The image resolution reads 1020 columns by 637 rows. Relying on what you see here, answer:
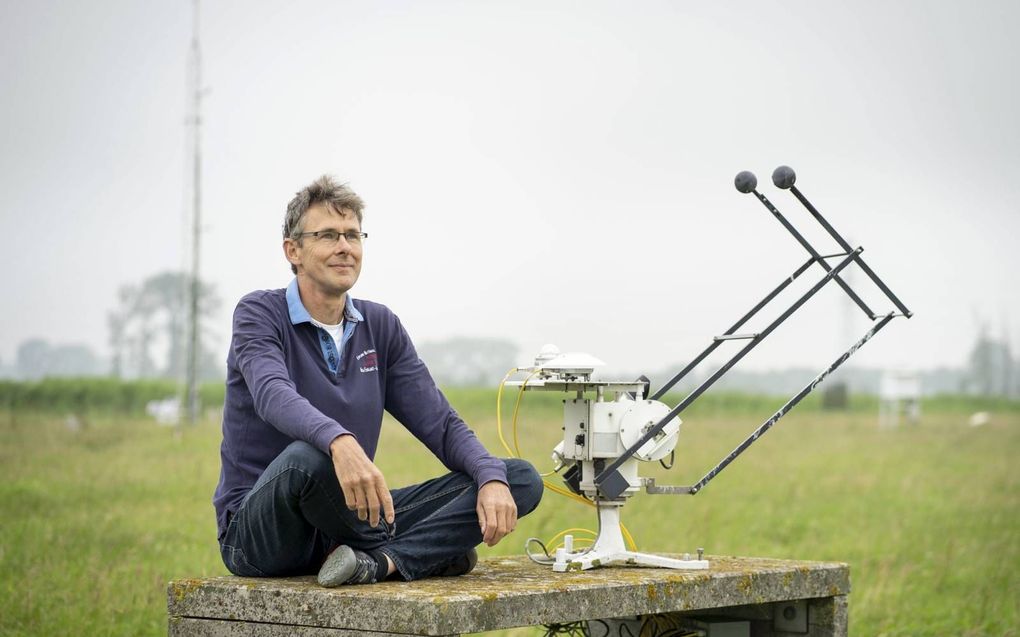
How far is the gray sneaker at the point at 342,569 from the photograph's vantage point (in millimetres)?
4160

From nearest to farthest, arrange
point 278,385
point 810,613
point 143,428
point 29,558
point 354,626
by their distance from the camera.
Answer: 1. point 354,626
2. point 278,385
3. point 810,613
4. point 29,558
5. point 143,428

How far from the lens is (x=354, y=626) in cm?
396

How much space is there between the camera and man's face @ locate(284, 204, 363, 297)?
15.1 feet

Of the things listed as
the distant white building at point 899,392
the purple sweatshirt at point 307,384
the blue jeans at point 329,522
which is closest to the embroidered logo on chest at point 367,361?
the purple sweatshirt at point 307,384

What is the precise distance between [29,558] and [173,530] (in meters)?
1.68

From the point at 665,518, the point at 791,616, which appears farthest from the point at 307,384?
the point at 665,518

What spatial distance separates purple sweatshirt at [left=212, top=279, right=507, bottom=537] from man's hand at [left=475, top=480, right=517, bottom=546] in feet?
0.21

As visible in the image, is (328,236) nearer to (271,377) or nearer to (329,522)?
(271,377)

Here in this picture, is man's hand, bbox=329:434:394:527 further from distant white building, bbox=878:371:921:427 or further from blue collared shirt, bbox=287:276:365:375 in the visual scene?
distant white building, bbox=878:371:921:427

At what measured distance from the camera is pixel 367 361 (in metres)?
4.76

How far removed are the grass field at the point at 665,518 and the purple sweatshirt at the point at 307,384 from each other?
2.57 metres

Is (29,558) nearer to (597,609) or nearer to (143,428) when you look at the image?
(597,609)

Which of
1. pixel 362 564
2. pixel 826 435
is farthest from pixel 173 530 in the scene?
pixel 826 435

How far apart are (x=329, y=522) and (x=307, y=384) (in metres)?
0.52
